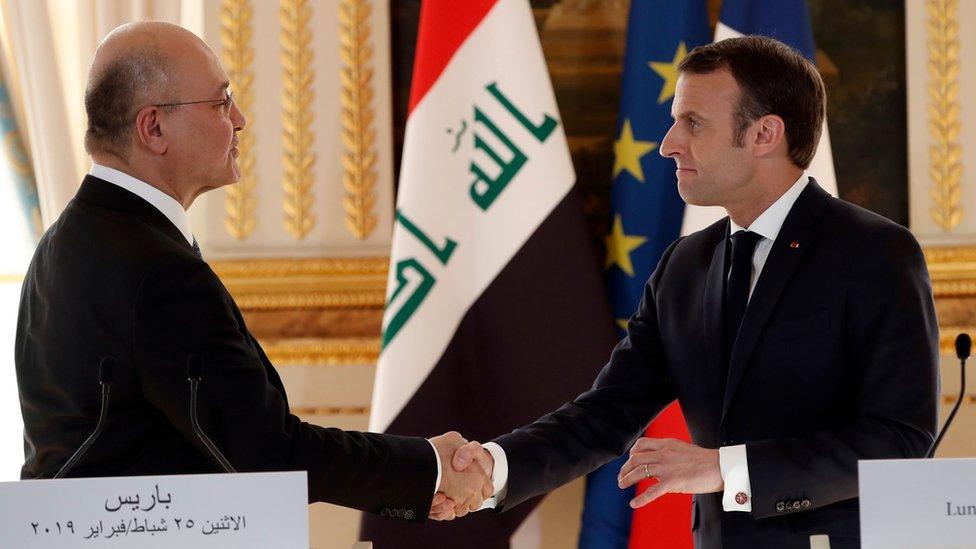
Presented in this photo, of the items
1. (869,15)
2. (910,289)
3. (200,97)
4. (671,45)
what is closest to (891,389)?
(910,289)

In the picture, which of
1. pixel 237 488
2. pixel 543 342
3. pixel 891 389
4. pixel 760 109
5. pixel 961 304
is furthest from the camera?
pixel 961 304

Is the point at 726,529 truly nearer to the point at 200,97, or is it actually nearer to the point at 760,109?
the point at 760,109

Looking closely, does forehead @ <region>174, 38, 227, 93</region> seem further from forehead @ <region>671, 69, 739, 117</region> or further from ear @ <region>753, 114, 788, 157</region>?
ear @ <region>753, 114, 788, 157</region>

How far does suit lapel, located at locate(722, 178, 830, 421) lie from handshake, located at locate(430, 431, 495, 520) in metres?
0.56

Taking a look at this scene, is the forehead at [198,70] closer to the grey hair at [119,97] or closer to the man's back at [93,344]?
the grey hair at [119,97]

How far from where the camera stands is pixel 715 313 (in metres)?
2.31

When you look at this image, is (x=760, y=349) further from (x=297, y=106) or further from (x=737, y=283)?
(x=297, y=106)

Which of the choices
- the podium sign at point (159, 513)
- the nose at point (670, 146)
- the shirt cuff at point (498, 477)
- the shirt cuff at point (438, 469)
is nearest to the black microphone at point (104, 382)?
the podium sign at point (159, 513)

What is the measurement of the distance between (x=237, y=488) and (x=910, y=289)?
4.26ft

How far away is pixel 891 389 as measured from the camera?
2.08 metres

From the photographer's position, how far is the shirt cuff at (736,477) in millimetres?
2088

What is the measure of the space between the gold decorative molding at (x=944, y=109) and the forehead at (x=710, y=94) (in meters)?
1.54

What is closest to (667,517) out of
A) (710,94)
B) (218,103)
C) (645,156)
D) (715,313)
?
(645,156)

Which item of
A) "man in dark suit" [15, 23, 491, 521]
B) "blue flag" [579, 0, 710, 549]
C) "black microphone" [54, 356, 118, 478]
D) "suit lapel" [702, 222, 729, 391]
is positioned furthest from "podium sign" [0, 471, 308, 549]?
"blue flag" [579, 0, 710, 549]
